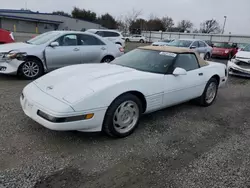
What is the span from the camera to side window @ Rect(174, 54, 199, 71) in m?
4.18

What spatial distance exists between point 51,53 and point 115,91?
13.9ft

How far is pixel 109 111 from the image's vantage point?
3.00 m

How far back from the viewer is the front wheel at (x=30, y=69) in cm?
626

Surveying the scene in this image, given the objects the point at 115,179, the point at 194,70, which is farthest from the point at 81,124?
the point at 194,70

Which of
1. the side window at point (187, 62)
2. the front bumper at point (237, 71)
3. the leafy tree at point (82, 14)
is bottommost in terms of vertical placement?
the front bumper at point (237, 71)

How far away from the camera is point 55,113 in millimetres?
2684

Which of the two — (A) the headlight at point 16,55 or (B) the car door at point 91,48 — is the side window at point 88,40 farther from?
(A) the headlight at point 16,55

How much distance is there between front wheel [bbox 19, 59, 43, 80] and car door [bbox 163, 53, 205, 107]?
4.18 metres

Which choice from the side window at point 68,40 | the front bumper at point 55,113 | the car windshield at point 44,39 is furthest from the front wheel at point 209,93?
the car windshield at point 44,39

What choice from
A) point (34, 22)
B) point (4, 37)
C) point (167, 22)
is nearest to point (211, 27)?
point (167, 22)

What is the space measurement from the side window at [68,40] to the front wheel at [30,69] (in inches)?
36.8

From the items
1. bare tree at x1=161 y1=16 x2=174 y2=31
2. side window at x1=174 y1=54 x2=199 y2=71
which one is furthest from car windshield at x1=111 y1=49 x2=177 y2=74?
bare tree at x1=161 y1=16 x2=174 y2=31

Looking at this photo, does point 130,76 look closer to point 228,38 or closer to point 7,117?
point 7,117

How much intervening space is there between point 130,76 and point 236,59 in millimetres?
7408
